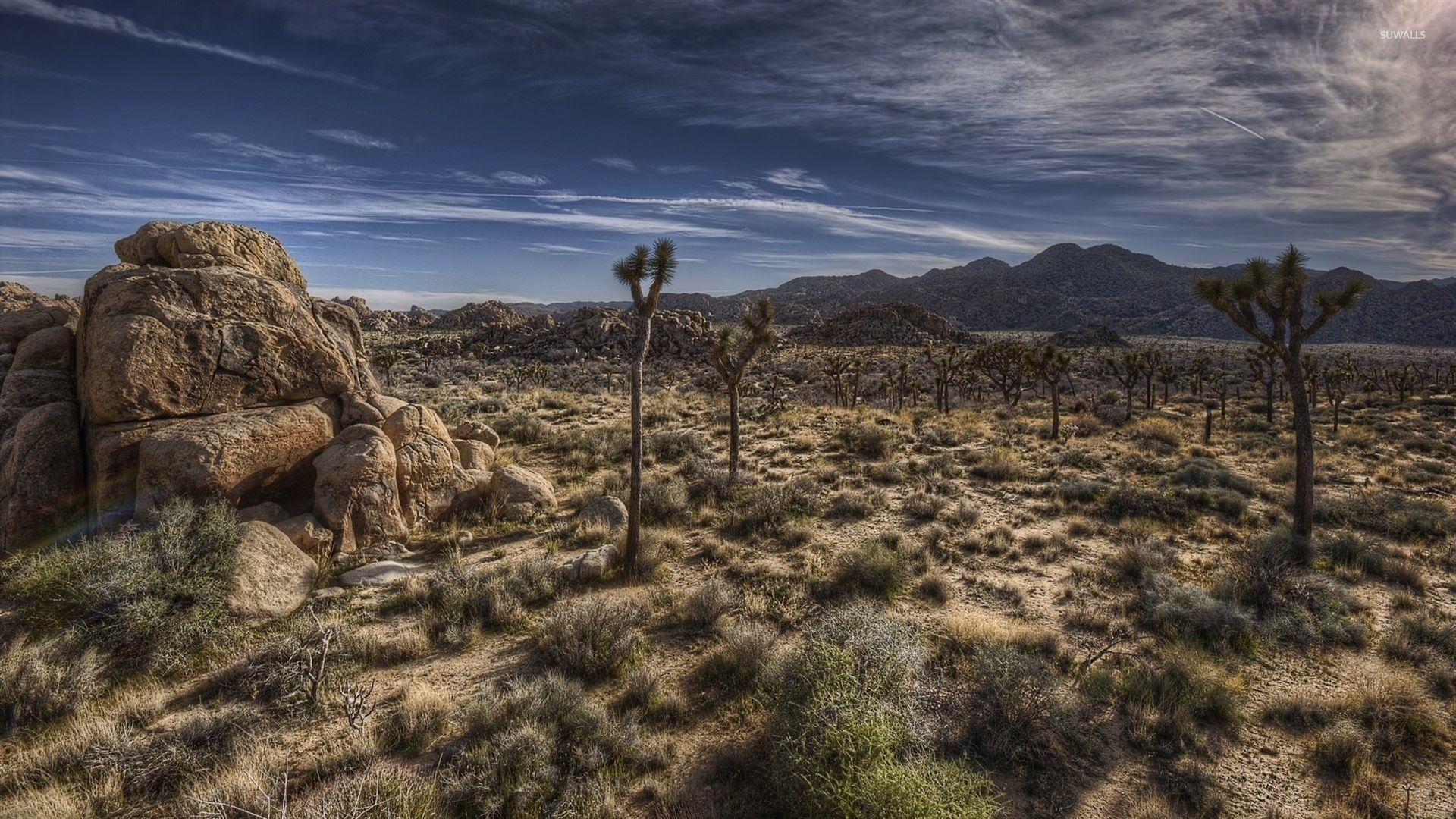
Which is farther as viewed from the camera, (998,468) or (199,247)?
(998,468)

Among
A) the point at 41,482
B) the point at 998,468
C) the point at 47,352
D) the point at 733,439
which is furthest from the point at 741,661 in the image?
the point at 47,352

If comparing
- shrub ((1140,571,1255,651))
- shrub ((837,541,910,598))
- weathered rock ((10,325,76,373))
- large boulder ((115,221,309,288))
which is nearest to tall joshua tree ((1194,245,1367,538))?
shrub ((1140,571,1255,651))

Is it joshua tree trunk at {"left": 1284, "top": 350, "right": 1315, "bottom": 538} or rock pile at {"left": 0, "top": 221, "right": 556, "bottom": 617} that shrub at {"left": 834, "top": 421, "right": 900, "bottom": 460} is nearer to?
joshua tree trunk at {"left": 1284, "top": 350, "right": 1315, "bottom": 538}

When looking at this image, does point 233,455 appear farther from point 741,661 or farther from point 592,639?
point 741,661

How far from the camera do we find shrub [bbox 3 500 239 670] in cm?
643

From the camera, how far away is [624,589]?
9039 mm

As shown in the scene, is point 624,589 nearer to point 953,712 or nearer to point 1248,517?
point 953,712

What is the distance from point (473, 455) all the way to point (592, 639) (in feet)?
26.4

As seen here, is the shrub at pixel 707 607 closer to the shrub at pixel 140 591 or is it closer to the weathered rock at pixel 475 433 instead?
the shrub at pixel 140 591

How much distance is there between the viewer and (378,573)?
8.98 m

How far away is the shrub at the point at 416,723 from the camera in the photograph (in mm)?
5508

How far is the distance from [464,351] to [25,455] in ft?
171

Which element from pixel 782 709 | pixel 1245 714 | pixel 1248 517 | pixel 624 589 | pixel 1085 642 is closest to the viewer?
pixel 782 709

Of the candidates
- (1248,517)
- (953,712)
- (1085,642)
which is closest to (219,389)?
(953,712)
